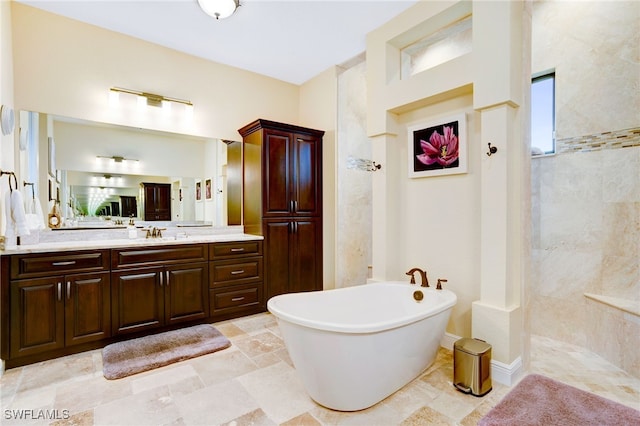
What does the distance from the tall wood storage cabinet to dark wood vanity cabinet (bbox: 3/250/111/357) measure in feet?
5.06

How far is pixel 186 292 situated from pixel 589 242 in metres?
3.67

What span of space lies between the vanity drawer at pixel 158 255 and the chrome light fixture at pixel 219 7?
2091 millimetres

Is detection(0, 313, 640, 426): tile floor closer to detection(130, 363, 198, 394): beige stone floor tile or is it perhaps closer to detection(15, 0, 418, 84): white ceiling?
detection(130, 363, 198, 394): beige stone floor tile

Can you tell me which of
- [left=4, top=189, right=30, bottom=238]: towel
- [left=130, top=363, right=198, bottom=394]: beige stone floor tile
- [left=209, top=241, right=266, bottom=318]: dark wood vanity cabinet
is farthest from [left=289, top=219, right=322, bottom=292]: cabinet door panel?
[left=4, top=189, right=30, bottom=238]: towel

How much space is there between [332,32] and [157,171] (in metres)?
2.38

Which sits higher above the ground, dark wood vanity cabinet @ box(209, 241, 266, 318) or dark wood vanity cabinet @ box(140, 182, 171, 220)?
dark wood vanity cabinet @ box(140, 182, 171, 220)

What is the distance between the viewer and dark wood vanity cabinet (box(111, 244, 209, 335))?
2678mm

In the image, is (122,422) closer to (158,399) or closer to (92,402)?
(158,399)

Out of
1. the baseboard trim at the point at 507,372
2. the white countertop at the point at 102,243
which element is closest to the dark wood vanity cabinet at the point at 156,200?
the white countertop at the point at 102,243

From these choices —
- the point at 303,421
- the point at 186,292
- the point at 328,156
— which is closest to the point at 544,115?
the point at 328,156

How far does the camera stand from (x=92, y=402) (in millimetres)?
1909

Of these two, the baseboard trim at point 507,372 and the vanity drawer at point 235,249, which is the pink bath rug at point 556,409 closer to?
the baseboard trim at point 507,372

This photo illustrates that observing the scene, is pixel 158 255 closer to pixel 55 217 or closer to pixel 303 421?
pixel 55 217

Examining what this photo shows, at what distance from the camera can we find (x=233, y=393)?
2.01 metres
